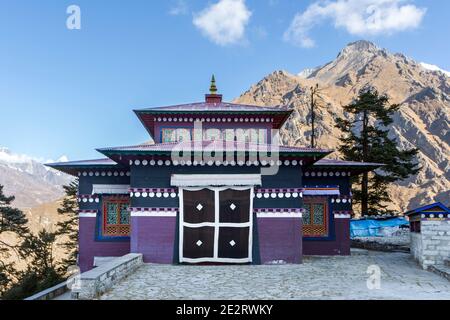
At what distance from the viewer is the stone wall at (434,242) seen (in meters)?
12.5

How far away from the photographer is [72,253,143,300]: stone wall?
825 cm

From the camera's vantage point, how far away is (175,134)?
55.7 feet

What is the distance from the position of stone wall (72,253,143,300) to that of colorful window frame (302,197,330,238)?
785 cm

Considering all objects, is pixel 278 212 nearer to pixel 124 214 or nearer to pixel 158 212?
pixel 158 212

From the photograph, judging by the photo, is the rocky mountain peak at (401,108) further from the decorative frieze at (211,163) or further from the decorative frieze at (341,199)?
the decorative frieze at (211,163)

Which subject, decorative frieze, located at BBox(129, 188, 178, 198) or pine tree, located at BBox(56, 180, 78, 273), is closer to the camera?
decorative frieze, located at BBox(129, 188, 178, 198)

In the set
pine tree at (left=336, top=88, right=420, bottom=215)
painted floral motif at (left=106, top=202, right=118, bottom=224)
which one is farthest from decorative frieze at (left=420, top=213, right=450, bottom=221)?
pine tree at (left=336, top=88, right=420, bottom=215)

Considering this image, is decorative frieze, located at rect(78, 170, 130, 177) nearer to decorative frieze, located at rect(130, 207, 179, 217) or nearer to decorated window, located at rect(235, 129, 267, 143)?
decorative frieze, located at rect(130, 207, 179, 217)

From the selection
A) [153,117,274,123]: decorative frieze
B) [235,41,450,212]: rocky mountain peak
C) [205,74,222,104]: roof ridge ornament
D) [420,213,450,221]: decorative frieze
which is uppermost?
[235,41,450,212]: rocky mountain peak

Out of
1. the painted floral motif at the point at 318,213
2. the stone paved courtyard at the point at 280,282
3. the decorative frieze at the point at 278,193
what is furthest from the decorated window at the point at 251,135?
the stone paved courtyard at the point at 280,282

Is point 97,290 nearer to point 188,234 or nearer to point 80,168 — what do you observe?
point 188,234

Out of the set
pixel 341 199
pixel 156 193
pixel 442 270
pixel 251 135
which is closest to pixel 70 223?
pixel 251 135

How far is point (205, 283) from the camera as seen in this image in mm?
10188

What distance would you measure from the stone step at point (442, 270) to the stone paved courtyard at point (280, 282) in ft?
0.46
